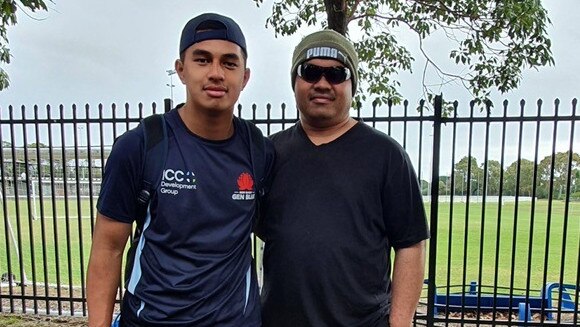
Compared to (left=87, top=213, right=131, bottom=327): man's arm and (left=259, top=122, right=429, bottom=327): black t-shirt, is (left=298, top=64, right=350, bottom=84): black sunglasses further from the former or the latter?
(left=87, top=213, right=131, bottom=327): man's arm

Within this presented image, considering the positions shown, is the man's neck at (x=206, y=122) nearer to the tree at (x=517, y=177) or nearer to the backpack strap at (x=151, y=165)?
the backpack strap at (x=151, y=165)

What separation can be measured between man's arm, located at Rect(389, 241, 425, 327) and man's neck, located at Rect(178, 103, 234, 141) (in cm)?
93

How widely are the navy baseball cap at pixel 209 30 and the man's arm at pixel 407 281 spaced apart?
3.68ft

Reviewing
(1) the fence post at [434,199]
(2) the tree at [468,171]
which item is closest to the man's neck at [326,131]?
(1) the fence post at [434,199]

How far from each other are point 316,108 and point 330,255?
63cm

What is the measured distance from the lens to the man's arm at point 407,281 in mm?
1782

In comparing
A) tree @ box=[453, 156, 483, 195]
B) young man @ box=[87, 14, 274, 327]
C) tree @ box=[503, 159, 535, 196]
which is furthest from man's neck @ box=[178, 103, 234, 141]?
tree @ box=[503, 159, 535, 196]

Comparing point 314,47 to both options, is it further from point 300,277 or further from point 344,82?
point 300,277

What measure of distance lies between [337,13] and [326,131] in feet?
9.40

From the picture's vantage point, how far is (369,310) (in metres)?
1.74

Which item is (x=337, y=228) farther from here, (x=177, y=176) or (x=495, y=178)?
(x=495, y=178)

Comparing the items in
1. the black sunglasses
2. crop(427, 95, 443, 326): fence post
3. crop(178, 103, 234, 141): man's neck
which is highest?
the black sunglasses

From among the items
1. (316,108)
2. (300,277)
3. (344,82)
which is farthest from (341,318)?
(344,82)

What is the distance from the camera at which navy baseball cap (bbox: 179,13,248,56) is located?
1.51 meters
